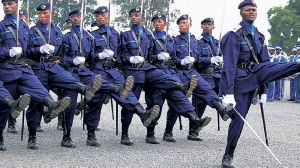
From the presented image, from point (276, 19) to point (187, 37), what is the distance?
178 ft

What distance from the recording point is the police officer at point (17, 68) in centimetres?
868

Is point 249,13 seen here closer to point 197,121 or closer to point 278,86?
point 197,121

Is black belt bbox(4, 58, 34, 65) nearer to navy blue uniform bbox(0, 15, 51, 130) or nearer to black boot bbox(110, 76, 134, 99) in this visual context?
navy blue uniform bbox(0, 15, 51, 130)

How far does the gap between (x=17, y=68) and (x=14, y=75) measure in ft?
0.39

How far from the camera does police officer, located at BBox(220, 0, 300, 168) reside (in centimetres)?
770

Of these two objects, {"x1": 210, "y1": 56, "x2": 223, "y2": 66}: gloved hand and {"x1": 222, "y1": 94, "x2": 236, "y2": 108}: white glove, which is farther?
{"x1": 210, "y1": 56, "x2": 223, "y2": 66}: gloved hand

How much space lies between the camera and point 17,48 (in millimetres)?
8656

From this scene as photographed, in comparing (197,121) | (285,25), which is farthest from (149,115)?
(285,25)

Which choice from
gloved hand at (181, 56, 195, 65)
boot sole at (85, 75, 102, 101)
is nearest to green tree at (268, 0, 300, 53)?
gloved hand at (181, 56, 195, 65)

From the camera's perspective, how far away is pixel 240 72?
25.8 feet

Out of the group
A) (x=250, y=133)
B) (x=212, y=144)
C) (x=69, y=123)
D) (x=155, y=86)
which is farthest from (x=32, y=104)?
(x=250, y=133)

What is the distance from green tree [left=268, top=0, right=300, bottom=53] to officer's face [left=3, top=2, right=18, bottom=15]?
5398cm

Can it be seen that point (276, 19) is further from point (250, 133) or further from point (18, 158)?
point (18, 158)

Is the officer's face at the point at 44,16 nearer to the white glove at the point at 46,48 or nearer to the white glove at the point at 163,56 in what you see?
the white glove at the point at 46,48
